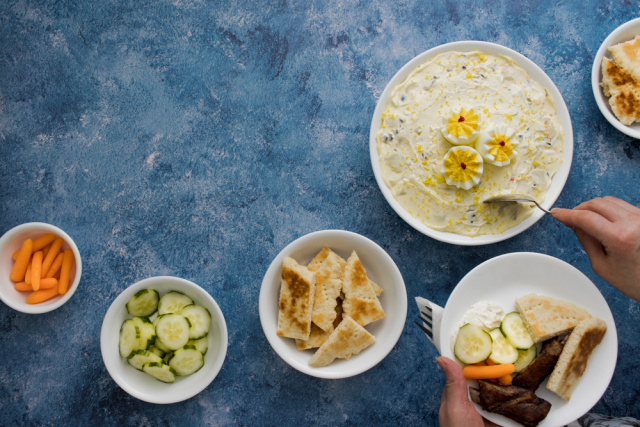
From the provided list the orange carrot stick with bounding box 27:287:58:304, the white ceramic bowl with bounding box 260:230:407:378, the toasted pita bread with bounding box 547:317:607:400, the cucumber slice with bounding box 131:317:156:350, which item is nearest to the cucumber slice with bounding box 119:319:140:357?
the cucumber slice with bounding box 131:317:156:350

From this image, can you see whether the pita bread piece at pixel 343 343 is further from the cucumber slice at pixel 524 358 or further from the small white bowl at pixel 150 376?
the cucumber slice at pixel 524 358

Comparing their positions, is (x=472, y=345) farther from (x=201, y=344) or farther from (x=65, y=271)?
(x=65, y=271)

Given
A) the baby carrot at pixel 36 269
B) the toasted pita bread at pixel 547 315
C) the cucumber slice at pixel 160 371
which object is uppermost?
the toasted pita bread at pixel 547 315

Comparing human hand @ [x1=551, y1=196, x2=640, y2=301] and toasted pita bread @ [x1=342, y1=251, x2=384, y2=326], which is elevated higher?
human hand @ [x1=551, y1=196, x2=640, y2=301]

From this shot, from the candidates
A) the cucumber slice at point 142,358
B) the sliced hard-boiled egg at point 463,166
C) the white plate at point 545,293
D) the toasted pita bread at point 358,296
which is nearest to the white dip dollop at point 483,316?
the white plate at point 545,293

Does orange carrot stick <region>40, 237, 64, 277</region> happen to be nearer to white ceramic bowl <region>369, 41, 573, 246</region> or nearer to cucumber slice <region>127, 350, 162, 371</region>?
cucumber slice <region>127, 350, 162, 371</region>

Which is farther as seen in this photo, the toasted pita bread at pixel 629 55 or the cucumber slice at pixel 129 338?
the toasted pita bread at pixel 629 55

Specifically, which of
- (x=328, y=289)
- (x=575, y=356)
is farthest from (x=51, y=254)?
(x=575, y=356)
